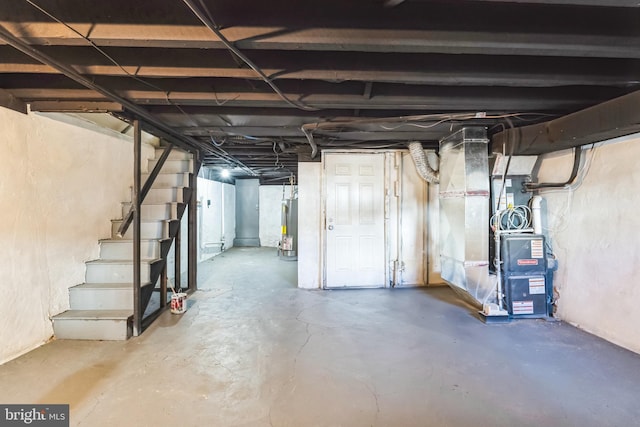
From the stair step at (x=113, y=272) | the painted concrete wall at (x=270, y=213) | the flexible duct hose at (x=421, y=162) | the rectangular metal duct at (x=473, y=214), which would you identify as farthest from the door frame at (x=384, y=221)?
the painted concrete wall at (x=270, y=213)

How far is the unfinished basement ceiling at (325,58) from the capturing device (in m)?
1.58

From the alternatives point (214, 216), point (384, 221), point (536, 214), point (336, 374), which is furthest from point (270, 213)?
point (336, 374)

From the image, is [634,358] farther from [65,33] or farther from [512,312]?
[65,33]

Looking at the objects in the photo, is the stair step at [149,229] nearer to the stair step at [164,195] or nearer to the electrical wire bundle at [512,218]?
the stair step at [164,195]

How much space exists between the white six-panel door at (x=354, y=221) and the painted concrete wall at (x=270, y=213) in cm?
497

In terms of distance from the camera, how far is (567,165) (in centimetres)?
312

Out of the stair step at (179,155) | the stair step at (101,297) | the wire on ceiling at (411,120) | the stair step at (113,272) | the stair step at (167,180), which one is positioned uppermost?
the wire on ceiling at (411,120)

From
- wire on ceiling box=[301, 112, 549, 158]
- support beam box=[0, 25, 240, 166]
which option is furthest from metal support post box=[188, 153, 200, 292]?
wire on ceiling box=[301, 112, 549, 158]

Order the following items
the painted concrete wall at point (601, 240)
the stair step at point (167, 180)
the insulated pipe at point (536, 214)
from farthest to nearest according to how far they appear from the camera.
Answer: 1. the stair step at point (167, 180)
2. the insulated pipe at point (536, 214)
3. the painted concrete wall at point (601, 240)

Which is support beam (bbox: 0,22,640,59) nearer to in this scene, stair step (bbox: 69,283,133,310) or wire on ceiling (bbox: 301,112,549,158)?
wire on ceiling (bbox: 301,112,549,158)

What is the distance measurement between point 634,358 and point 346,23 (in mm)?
3247

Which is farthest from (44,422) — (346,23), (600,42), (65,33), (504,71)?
(600,42)

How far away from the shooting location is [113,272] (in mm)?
3100

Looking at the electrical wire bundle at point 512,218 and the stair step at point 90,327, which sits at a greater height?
the electrical wire bundle at point 512,218
